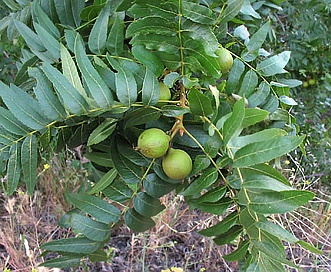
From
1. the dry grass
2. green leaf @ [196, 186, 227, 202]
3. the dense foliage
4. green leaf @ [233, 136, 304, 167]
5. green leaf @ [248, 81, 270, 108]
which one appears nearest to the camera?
green leaf @ [233, 136, 304, 167]

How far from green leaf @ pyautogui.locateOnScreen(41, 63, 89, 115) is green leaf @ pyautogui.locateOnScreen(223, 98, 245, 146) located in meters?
0.18

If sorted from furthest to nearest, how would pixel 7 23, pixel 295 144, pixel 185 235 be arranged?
pixel 185 235 → pixel 7 23 → pixel 295 144

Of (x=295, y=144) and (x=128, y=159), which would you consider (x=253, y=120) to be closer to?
(x=295, y=144)

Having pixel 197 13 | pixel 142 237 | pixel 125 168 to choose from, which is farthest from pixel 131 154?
Result: pixel 142 237

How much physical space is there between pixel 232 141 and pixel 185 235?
1474 millimetres

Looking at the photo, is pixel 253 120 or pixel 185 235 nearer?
pixel 253 120

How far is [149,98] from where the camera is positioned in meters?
0.55

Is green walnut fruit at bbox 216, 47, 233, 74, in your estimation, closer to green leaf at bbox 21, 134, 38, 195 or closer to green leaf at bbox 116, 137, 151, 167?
green leaf at bbox 116, 137, 151, 167

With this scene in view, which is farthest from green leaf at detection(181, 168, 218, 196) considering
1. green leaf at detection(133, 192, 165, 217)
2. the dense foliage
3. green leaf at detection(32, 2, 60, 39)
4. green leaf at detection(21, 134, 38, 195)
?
the dense foliage

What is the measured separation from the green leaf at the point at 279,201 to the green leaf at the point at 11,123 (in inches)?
13.1

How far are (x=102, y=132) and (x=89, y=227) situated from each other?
159mm

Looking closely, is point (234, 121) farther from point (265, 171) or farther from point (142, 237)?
point (142, 237)

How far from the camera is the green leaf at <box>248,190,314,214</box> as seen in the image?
1.60 ft

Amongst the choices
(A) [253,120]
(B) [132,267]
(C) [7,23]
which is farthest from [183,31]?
(B) [132,267]
